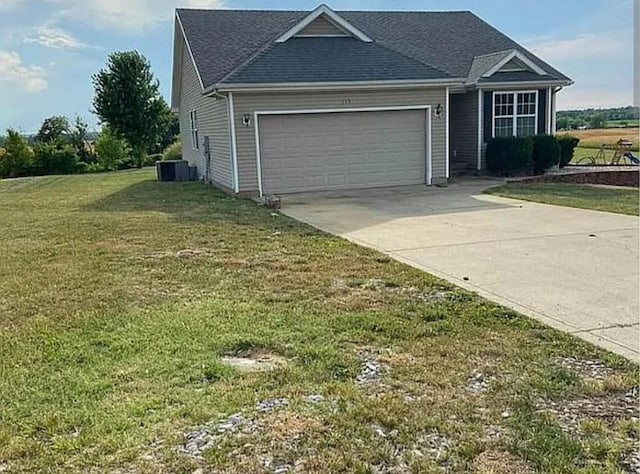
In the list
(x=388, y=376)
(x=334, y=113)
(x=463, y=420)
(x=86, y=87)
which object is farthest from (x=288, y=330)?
(x=86, y=87)

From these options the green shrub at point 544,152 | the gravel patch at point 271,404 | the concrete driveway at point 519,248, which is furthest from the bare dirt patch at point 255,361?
the green shrub at point 544,152

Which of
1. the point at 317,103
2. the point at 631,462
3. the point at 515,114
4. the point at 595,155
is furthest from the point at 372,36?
the point at 631,462

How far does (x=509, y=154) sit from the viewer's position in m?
17.4

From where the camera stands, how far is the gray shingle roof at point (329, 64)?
14102 millimetres

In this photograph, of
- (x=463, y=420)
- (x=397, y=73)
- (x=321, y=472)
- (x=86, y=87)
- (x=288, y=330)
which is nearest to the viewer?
(x=321, y=472)

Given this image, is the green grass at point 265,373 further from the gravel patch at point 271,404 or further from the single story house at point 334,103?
the single story house at point 334,103

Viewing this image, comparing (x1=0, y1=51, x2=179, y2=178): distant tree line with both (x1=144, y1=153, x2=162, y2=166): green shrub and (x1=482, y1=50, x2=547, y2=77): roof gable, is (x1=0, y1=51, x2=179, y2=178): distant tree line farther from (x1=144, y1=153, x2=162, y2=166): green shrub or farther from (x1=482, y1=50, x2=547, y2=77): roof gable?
(x1=482, y1=50, x2=547, y2=77): roof gable

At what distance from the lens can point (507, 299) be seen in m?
5.47

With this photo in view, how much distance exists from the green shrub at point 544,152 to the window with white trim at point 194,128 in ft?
33.8

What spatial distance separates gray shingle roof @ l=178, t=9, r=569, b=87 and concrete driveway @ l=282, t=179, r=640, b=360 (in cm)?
459

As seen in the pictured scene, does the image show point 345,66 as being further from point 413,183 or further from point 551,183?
point 551,183

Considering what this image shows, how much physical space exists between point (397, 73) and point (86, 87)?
2295cm

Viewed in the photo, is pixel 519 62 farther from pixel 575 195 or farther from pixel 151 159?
pixel 151 159

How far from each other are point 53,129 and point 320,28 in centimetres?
2627
